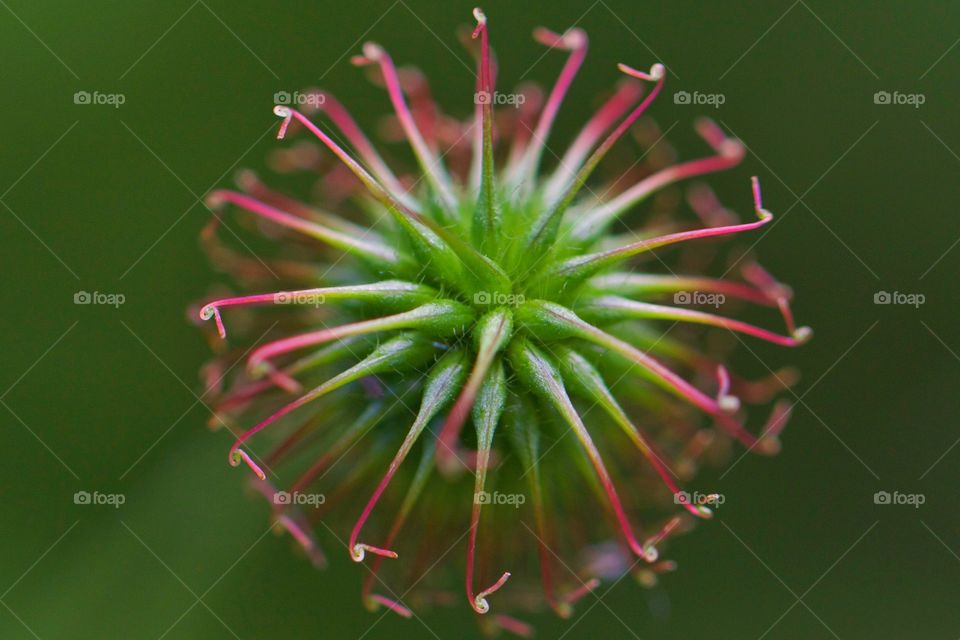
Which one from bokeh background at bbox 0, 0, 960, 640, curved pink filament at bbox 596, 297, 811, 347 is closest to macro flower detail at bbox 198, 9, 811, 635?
curved pink filament at bbox 596, 297, 811, 347

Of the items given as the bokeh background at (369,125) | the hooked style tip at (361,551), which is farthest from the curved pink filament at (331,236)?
the bokeh background at (369,125)

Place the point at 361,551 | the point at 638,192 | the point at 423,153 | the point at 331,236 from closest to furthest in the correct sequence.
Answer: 1. the point at 361,551
2. the point at 331,236
3. the point at 423,153
4. the point at 638,192

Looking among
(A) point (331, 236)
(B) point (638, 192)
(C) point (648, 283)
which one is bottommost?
(C) point (648, 283)

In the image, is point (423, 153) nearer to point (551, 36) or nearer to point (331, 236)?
point (331, 236)

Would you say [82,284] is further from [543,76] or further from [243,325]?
[543,76]

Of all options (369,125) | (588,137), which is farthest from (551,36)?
(588,137)

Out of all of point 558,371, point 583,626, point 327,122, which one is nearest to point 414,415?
point 558,371

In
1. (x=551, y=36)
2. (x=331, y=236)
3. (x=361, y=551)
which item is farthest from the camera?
(x=551, y=36)
